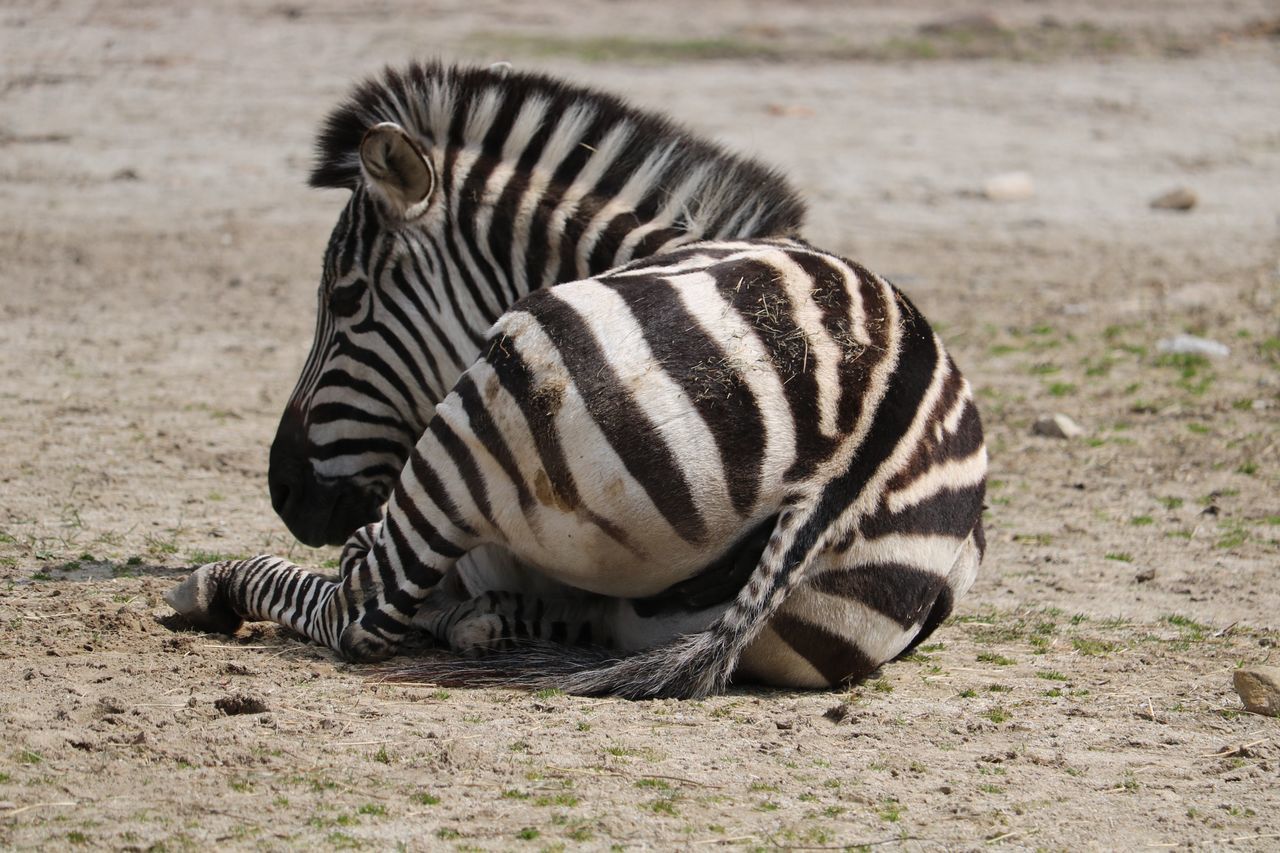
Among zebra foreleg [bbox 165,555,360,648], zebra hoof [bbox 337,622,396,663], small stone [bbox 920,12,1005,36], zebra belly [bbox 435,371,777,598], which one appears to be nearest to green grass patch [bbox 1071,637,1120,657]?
zebra belly [bbox 435,371,777,598]

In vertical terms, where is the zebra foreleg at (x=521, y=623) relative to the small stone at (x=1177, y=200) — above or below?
below

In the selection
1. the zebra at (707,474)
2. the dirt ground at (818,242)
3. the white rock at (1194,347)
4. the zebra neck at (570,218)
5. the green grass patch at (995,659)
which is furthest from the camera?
the white rock at (1194,347)

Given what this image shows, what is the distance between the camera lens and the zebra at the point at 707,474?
4176 mm

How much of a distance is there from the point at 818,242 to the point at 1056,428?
14.3ft

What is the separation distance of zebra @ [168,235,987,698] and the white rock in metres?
5.34

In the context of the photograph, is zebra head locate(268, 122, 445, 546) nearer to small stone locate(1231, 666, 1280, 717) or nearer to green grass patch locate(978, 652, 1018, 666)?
green grass patch locate(978, 652, 1018, 666)

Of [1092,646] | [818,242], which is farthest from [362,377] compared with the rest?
[818,242]

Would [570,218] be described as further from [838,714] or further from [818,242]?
[818,242]

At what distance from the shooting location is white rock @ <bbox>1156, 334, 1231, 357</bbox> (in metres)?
9.40

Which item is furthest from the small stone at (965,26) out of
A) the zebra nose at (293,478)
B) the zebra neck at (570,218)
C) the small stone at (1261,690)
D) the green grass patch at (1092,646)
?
the small stone at (1261,690)

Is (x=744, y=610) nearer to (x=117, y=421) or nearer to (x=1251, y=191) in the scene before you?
(x=117, y=421)

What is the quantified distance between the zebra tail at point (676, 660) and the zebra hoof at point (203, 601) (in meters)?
0.77

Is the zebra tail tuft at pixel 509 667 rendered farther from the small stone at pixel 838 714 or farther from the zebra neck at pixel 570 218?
the zebra neck at pixel 570 218

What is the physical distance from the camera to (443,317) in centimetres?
523
